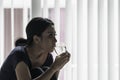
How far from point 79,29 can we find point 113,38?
0.87 feet

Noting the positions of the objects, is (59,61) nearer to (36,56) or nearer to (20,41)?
(36,56)

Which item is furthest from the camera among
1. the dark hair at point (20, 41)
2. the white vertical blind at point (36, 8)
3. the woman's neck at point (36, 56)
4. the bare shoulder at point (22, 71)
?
the white vertical blind at point (36, 8)

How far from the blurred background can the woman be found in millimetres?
366

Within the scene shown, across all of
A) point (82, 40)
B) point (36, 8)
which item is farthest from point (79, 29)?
point (36, 8)

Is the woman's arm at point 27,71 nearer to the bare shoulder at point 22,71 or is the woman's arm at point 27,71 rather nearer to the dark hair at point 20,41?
the bare shoulder at point 22,71

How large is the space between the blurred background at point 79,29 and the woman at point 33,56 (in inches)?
14.4

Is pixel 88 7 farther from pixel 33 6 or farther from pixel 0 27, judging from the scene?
pixel 0 27

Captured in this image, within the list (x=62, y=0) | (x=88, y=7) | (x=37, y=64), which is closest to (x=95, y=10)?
(x=88, y=7)

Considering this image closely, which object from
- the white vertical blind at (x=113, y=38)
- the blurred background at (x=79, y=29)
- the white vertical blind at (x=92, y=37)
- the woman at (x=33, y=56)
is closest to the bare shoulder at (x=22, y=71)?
the woman at (x=33, y=56)

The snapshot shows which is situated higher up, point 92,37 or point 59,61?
point 92,37

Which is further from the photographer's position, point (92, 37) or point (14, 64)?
point (92, 37)

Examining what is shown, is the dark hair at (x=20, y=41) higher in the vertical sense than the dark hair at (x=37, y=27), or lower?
lower

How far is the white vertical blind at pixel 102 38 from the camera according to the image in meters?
1.97

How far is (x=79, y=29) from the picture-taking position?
1954 mm
